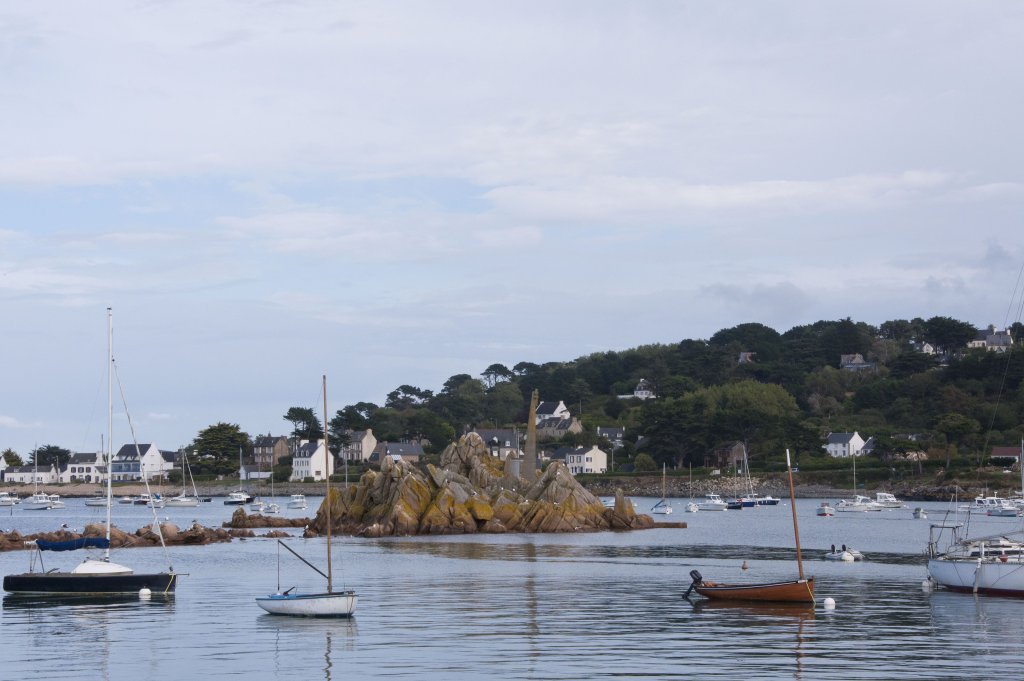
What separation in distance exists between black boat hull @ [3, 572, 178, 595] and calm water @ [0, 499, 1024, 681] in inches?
37.7

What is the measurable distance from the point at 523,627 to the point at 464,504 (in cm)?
6226

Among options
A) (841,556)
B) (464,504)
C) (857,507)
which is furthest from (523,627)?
(857,507)

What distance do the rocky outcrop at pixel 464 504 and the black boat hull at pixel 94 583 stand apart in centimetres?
4730

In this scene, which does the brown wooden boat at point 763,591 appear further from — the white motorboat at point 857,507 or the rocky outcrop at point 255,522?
the white motorboat at point 857,507

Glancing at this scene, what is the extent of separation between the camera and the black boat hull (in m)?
54.9

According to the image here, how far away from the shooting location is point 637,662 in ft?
123

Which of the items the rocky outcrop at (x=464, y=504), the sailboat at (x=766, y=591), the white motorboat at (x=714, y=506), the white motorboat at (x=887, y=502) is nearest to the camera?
the sailboat at (x=766, y=591)

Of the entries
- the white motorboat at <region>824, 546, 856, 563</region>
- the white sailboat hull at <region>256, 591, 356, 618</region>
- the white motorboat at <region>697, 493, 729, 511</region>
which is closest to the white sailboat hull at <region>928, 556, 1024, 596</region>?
the white motorboat at <region>824, 546, 856, 563</region>

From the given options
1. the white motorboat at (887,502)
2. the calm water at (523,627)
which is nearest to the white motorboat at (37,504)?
the calm water at (523,627)

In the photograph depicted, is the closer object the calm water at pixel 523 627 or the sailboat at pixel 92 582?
the calm water at pixel 523 627

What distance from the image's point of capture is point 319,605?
47812 millimetres

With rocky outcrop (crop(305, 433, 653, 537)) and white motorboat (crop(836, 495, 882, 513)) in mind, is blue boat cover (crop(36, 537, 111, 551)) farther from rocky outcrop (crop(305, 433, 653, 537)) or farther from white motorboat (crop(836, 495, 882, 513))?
white motorboat (crop(836, 495, 882, 513))

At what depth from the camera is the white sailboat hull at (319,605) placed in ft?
156

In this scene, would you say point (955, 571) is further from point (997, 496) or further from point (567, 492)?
point (997, 496)
